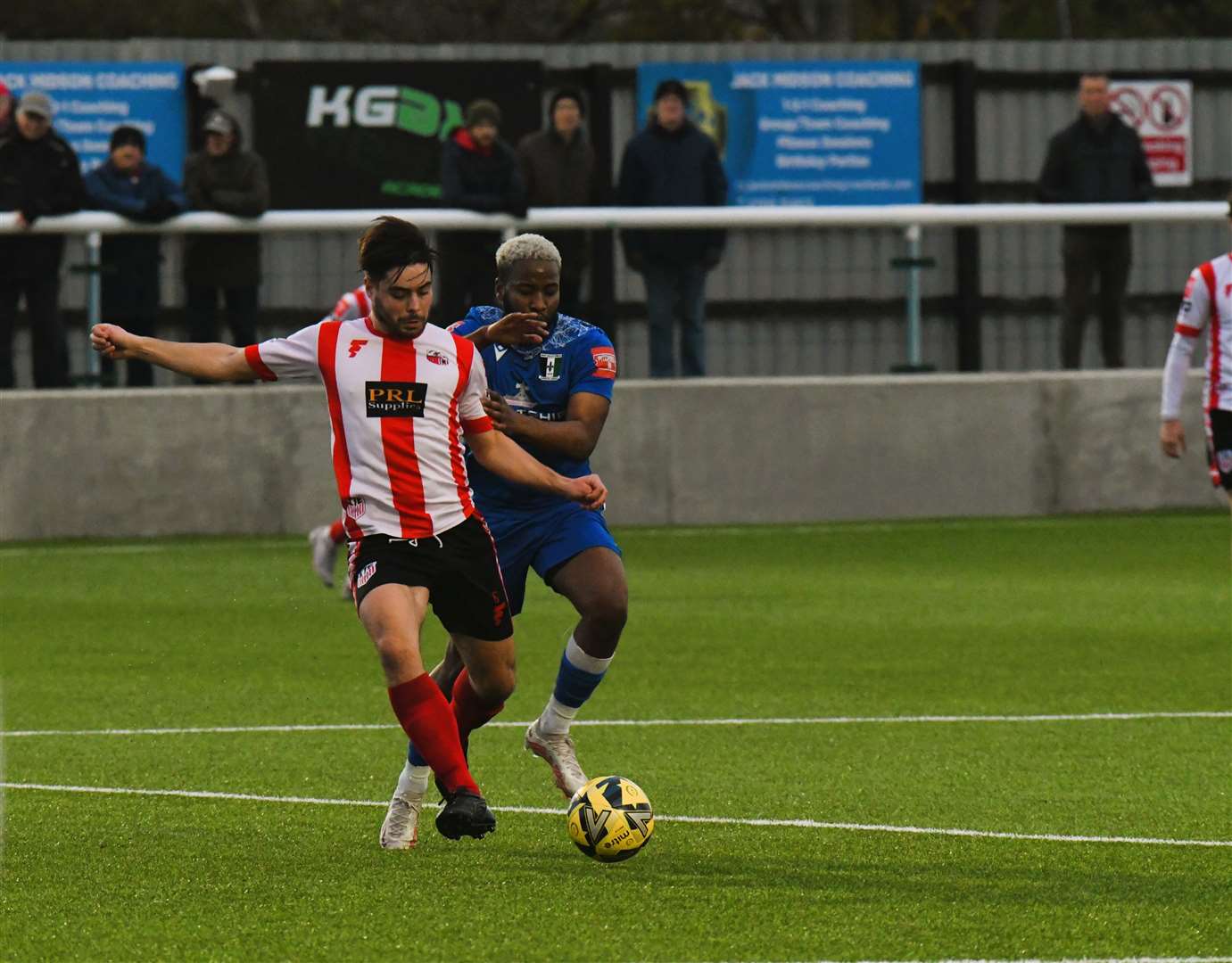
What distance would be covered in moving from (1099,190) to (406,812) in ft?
41.0

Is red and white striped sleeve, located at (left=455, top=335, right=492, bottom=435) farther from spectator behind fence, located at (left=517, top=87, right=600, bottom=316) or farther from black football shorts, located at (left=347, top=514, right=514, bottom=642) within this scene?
spectator behind fence, located at (left=517, top=87, right=600, bottom=316)

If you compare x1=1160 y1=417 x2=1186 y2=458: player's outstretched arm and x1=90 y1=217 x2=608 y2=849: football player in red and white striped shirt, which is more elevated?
x1=90 y1=217 x2=608 y2=849: football player in red and white striped shirt

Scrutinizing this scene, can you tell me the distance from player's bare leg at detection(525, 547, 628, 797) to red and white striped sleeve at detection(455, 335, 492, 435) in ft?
2.87

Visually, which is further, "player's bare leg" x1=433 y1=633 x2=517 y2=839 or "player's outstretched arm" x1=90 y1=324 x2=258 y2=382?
"player's outstretched arm" x1=90 y1=324 x2=258 y2=382

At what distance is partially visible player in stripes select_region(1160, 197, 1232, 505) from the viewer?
12836 millimetres

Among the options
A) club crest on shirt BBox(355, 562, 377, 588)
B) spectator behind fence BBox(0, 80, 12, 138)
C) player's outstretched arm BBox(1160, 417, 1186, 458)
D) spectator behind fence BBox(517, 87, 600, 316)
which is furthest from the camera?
spectator behind fence BBox(517, 87, 600, 316)

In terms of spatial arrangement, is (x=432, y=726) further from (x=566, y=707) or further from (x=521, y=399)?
(x=521, y=399)

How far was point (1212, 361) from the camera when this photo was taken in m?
13.0

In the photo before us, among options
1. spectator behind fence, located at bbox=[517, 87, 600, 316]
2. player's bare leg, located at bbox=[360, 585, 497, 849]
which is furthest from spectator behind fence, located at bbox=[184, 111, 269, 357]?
player's bare leg, located at bbox=[360, 585, 497, 849]

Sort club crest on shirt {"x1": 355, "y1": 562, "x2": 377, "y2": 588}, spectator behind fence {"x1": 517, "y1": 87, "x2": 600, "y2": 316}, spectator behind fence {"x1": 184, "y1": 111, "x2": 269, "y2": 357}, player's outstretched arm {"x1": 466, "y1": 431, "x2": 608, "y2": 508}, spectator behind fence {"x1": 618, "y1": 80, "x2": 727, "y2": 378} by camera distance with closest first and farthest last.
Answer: club crest on shirt {"x1": 355, "y1": 562, "x2": 377, "y2": 588} → player's outstretched arm {"x1": 466, "y1": 431, "x2": 608, "y2": 508} → spectator behind fence {"x1": 184, "y1": 111, "x2": 269, "y2": 357} → spectator behind fence {"x1": 618, "y1": 80, "x2": 727, "y2": 378} → spectator behind fence {"x1": 517, "y1": 87, "x2": 600, "y2": 316}

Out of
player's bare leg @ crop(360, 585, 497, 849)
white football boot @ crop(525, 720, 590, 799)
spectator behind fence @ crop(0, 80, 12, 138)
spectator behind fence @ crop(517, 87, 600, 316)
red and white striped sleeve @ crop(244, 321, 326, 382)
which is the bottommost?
white football boot @ crop(525, 720, 590, 799)

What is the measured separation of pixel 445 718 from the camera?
24.6ft

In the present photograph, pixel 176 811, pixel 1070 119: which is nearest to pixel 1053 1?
pixel 1070 119

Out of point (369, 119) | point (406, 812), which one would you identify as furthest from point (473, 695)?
point (369, 119)
